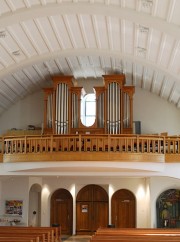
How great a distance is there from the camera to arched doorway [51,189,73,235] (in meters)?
22.6

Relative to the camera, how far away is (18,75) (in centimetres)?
1986

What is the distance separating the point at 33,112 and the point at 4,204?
453 cm

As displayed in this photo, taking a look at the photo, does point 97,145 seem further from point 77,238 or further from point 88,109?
point 77,238

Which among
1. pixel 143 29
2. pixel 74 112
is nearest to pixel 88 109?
pixel 74 112

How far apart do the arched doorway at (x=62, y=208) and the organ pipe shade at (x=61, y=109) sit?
4148mm

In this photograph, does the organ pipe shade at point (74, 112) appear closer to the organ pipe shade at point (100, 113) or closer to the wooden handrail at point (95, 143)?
the organ pipe shade at point (100, 113)

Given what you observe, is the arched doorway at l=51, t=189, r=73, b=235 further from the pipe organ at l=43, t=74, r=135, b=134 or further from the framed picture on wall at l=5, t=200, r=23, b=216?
the pipe organ at l=43, t=74, r=135, b=134

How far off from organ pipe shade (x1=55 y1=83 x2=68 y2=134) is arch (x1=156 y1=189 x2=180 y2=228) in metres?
4.99

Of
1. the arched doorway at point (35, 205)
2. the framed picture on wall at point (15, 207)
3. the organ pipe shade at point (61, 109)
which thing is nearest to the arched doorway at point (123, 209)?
the arched doorway at point (35, 205)

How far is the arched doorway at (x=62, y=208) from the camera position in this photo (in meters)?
22.6

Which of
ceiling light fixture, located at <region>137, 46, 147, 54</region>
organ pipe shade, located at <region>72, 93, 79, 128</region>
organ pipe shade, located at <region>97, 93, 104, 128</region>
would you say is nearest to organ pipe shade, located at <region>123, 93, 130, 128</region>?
organ pipe shade, located at <region>97, 93, 104, 128</region>

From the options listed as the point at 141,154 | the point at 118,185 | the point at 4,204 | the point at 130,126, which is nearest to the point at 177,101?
the point at 130,126

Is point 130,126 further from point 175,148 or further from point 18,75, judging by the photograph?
point 18,75

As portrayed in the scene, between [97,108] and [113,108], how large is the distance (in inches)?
28.0
